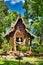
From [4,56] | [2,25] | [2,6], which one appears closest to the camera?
[4,56]

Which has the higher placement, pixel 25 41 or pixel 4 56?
pixel 4 56

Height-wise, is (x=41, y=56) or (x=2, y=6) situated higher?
(x=41, y=56)

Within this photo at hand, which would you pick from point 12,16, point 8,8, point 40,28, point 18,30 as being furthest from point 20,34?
point 8,8

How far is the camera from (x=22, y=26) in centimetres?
4812

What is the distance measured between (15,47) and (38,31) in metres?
5.96

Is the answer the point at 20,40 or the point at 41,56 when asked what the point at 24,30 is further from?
the point at 41,56

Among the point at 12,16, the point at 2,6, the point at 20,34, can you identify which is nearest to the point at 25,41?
the point at 20,34

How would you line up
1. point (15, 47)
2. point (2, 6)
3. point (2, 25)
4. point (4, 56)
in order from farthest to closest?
point (2, 6) < point (2, 25) < point (15, 47) < point (4, 56)

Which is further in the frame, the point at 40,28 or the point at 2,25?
the point at 2,25

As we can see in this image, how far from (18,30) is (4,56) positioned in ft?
37.3

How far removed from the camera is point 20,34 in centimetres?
4850

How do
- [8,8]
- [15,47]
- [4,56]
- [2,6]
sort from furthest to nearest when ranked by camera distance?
[8,8]
[2,6]
[15,47]
[4,56]

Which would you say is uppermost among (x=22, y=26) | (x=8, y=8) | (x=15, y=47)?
(x=22, y=26)

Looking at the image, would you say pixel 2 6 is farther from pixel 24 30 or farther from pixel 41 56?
pixel 41 56
